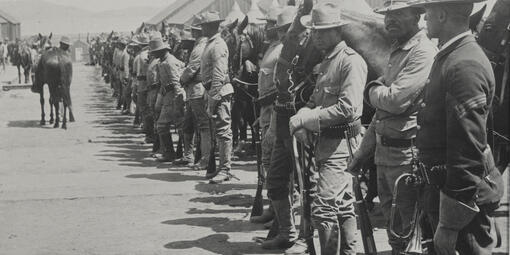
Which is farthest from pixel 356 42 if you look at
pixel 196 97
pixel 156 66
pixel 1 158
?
pixel 1 158

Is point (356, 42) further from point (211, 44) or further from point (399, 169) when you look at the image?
point (211, 44)

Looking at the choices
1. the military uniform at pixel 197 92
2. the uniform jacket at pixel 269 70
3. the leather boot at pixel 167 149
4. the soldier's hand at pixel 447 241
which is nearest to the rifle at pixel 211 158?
the military uniform at pixel 197 92

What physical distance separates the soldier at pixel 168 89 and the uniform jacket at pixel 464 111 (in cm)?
886

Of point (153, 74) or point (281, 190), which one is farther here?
point (153, 74)

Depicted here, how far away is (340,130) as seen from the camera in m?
5.61

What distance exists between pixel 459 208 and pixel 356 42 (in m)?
3.99

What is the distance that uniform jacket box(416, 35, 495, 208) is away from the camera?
138 inches

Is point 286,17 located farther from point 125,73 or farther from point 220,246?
point 125,73

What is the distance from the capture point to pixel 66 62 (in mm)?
18297

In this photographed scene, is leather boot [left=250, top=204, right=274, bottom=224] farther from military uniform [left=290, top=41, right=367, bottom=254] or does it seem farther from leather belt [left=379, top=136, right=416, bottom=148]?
leather belt [left=379, top=136, right=416, bottom=148]

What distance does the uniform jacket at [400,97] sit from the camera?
489cm

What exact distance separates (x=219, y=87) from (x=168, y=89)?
2436 mm

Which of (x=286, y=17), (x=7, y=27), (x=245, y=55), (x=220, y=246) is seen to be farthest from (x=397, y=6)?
(x=7, y=27)

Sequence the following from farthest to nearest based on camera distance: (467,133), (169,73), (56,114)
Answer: (56,114) → (169,73) → (467,133)
